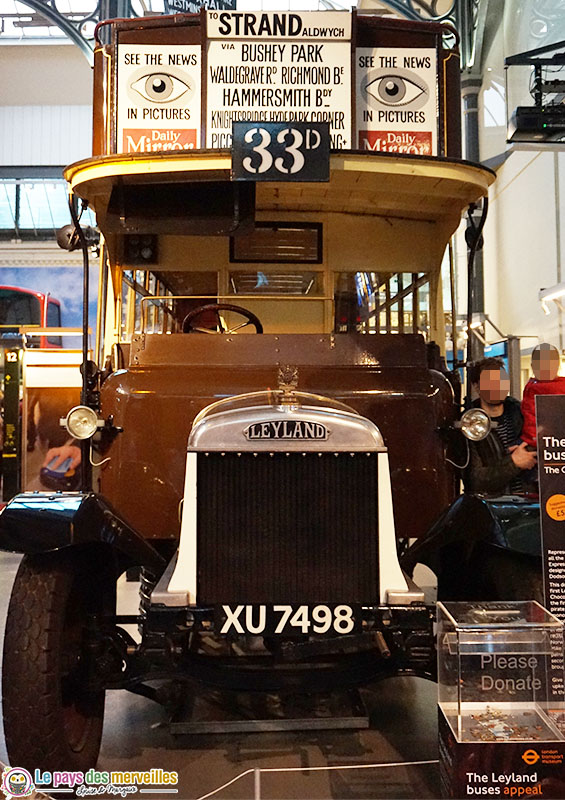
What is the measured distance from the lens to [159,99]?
3.66 m

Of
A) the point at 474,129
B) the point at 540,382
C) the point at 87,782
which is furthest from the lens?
the point at 474,129

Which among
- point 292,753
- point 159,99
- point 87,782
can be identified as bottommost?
point 292,753

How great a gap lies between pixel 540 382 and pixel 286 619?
92.1 inches

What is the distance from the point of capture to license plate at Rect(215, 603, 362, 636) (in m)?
2.35

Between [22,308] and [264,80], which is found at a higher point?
[22,308]

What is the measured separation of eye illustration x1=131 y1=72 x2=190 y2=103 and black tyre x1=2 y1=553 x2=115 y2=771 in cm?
228

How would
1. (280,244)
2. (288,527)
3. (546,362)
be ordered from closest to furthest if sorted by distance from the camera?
(288,527), (546,362), (280,244)

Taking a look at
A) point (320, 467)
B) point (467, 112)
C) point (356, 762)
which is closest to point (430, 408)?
point (320, 467)

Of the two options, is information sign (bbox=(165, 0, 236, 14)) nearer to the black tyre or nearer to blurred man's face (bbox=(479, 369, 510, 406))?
blurred man's face (bbox=(479, 369, 510, 406))

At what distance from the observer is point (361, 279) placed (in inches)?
169

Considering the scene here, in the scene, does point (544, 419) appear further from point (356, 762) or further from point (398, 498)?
point (356, 762)

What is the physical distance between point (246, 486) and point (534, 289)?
9.58m

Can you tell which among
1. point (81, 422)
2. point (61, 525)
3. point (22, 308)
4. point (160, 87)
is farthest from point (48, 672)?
point (22, 308)

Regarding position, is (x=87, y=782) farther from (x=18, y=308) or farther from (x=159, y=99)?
(x=18, y=308)
